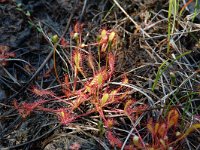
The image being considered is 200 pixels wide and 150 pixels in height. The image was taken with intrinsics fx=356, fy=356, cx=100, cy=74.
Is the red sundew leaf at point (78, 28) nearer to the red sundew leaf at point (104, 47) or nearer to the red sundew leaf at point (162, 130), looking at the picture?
the red sundew leaf at point (104, 47)

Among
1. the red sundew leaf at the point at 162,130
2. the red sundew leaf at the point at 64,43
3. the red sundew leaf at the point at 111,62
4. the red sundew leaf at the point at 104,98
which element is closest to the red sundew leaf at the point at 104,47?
the red sundew leaf at the point at 111,62

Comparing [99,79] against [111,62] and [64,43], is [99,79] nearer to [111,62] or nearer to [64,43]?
[111,62]

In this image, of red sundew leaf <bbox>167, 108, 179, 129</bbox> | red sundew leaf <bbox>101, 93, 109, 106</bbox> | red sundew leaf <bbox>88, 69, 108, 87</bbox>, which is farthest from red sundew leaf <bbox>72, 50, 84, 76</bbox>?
red sundew leaf <bbox>167, 108, 179, 129</bbox>

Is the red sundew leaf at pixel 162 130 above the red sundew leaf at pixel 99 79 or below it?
below

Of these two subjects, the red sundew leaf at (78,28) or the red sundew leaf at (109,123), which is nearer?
the red sundew leaf at (109,123)

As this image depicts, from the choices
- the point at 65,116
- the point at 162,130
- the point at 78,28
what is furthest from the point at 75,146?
the point at 78,28

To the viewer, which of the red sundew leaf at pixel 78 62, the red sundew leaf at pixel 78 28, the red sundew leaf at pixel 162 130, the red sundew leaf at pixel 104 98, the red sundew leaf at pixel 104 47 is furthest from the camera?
the red sundew leaf at pixel 78 28

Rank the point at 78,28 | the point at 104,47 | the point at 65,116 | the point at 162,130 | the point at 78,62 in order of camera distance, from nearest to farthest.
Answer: the point at 162,130
the point at 65,116
the point at 78,62
the point at 104,47
the point at 78,28

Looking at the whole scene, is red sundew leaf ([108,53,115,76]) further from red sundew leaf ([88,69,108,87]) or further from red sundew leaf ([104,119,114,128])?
red sundew leaf ([104,119,114,128])

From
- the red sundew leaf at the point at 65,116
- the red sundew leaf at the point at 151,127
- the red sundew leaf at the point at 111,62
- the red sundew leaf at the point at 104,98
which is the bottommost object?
the red sundew leaf at the point at 151,127

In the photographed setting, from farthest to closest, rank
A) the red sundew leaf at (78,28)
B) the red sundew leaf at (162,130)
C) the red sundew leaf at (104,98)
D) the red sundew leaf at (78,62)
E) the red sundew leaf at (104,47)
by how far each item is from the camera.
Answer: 1. the red sundew leaf at (78,28)
2. the red sundew leaf at (104,47)
3. the red sundew leaf at (78,62)
4. the red sundew leaf at (104,98)
5. the red sundew leaf at (162,130)

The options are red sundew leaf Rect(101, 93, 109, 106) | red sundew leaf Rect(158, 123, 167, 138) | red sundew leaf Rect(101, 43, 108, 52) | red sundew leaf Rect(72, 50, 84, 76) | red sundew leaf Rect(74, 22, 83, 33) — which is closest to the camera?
red sundew leaf Rect(158, 123, 167, 138)
